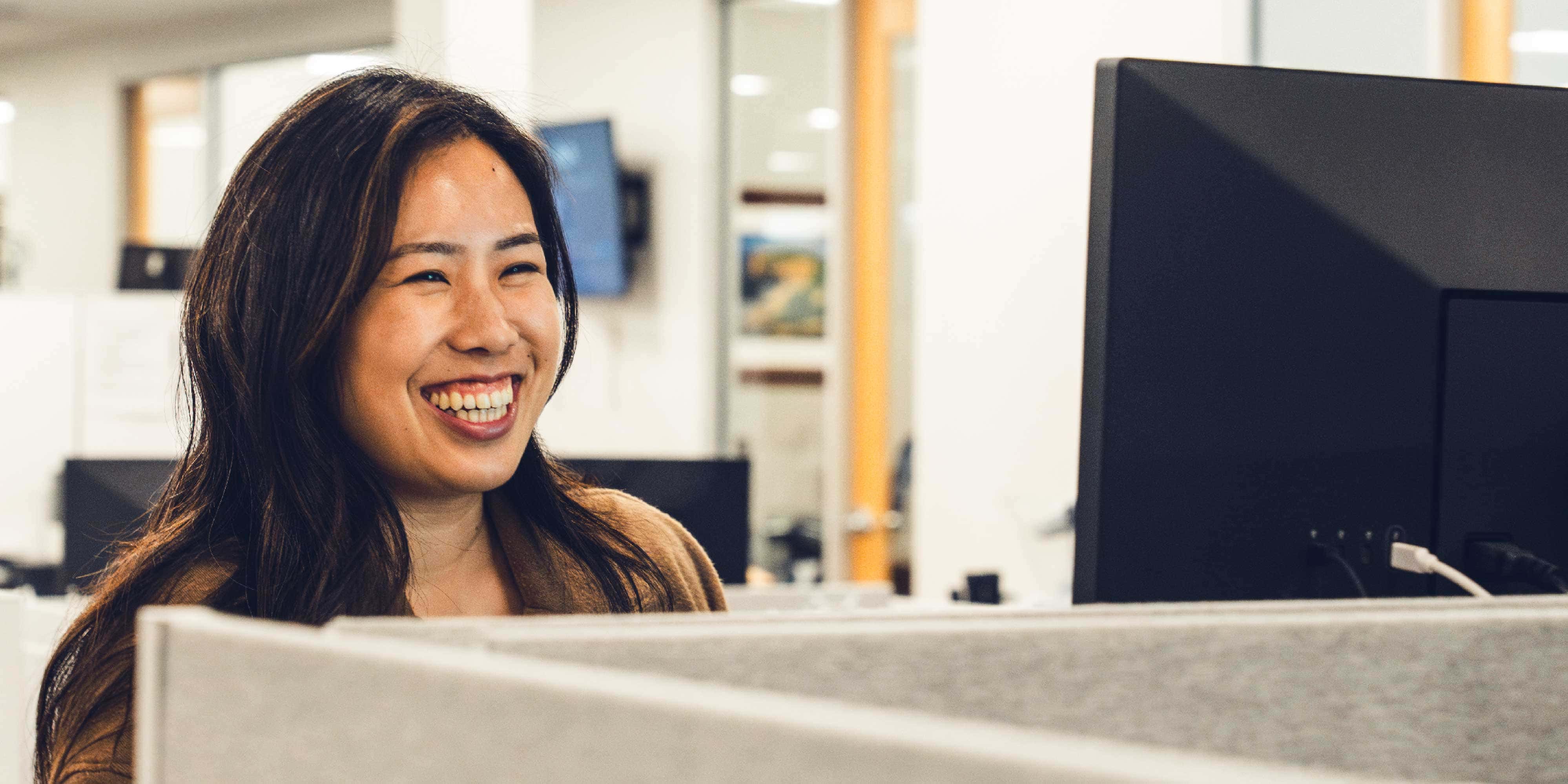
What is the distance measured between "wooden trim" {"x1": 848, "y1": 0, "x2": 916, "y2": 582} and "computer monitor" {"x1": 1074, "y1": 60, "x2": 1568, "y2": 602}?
3.81 metres

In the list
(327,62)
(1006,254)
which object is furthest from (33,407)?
(327,62)

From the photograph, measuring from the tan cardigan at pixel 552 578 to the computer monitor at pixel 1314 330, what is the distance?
0.47 m

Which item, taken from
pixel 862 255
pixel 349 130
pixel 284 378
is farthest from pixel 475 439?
pixel 862 255

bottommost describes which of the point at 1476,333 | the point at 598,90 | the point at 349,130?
the point at 1476,333

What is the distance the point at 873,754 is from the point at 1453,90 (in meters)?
0.79

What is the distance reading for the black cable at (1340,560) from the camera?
2.87ft

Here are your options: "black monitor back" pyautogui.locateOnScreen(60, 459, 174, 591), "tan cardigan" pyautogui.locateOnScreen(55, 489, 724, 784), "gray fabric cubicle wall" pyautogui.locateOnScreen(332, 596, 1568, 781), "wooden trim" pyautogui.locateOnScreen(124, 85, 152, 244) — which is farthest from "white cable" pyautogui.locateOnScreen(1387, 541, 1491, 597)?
"wooden trim" pyautogui.locateOnScreen(124, 85, 152, 244)

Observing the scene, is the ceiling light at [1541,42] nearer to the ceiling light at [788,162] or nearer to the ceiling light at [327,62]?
the ceiling light at [788,162]

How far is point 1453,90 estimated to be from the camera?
895 millimetres

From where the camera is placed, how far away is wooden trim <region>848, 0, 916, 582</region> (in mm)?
4707

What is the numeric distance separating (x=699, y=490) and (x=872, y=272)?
2595 millimetres

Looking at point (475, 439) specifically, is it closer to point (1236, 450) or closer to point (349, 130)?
point (349, 130)

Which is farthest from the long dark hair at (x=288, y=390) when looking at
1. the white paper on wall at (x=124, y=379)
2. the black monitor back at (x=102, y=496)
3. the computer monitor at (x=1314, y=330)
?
the white paper on wall at (x=124, y=379)

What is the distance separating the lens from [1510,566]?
874 millimetres
